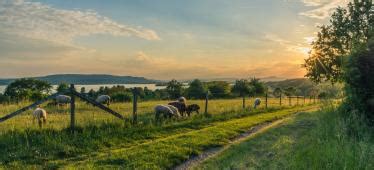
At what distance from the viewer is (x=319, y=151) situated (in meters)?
8.51

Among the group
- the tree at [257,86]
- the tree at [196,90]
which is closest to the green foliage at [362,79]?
the tree at [196,90]

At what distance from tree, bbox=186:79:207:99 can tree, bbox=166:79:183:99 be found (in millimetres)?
1892

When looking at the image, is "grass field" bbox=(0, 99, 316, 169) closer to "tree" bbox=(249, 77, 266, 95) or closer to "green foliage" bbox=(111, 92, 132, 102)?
"green foliage" bbox=(111, 92, 132, 102)

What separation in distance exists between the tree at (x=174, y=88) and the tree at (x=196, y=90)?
1.89 m

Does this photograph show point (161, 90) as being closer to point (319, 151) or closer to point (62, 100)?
point (62, 100)

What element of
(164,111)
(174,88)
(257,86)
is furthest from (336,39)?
(257,86)

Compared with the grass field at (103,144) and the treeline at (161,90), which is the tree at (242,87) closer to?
the treeline at (161,90)

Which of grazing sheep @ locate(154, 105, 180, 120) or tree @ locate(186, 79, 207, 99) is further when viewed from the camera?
tree @ locate(186, 79, 207, 99)

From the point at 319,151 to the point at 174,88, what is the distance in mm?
55382

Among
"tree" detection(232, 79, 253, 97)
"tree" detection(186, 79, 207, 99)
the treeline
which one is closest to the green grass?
the treeline

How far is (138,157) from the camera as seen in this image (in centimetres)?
1102

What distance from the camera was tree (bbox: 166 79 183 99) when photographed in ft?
199

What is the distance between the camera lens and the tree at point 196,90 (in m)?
55.7

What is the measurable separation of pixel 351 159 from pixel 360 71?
215 inches
